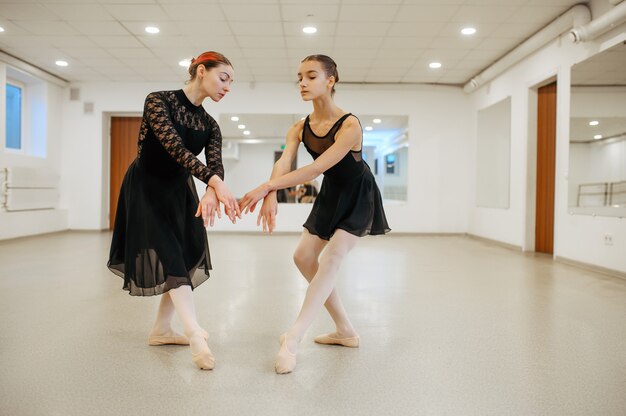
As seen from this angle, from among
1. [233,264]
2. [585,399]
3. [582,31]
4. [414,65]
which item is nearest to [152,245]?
[585,399]

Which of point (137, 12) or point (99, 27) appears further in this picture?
point (99, 27)

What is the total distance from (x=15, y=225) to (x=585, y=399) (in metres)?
8.92

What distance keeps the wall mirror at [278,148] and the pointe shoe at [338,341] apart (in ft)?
25.6

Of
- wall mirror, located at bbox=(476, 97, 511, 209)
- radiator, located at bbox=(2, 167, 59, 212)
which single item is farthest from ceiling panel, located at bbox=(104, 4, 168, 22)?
wall mirror, located at bbox=(476, 97, 511, 209)

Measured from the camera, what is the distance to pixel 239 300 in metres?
3.63

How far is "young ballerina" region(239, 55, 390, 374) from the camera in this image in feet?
6.94

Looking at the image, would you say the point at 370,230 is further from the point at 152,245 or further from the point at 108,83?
the point at 108,83

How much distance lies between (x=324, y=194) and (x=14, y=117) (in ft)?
29.7

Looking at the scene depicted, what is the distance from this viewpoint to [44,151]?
31.8 ft

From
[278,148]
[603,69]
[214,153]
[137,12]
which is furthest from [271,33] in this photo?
[214,153]

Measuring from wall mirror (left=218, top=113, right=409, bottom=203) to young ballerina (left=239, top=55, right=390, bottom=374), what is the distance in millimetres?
7878

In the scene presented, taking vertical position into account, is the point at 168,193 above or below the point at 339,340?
above

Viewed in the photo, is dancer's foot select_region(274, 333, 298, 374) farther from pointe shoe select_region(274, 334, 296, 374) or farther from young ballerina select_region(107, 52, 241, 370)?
young ballerina select_region(107, 52, 241, 370)

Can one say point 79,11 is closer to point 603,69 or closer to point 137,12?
point 137,12
